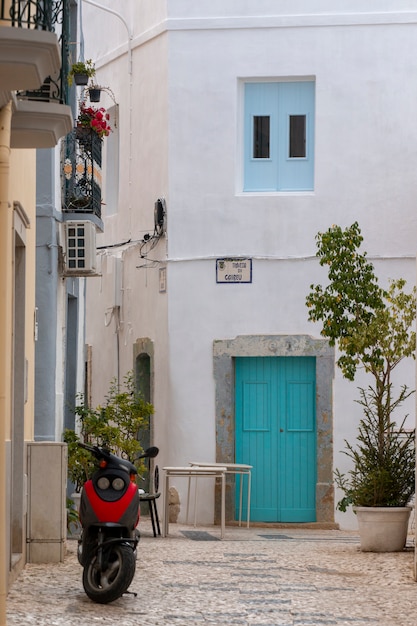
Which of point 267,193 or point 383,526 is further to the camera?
point 267,193

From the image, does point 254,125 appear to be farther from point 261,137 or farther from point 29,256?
point 29,256

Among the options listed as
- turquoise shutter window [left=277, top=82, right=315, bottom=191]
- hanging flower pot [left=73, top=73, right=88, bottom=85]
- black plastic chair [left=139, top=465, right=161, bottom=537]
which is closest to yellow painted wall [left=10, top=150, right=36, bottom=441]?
black plastic chair [left=139, top=465, right=161, bottom=537]

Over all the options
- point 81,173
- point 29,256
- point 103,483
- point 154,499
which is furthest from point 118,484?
point 81,173

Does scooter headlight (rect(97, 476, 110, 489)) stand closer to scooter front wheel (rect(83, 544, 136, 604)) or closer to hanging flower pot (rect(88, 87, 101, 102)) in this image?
scooter front wheel (rect(83, 544, 136, 604))

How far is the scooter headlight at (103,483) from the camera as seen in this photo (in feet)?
32.3

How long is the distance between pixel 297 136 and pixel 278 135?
26 cm

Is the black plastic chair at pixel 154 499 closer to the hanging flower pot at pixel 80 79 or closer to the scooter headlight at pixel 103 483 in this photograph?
the scooter headlight at pixel 103 483

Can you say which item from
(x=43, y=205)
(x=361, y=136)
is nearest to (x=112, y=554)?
(x=43, y=205)

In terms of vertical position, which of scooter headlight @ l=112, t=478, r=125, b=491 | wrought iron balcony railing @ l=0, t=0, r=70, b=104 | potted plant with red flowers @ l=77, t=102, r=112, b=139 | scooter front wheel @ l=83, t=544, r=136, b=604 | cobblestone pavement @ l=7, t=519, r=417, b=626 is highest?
potted plant with red flowers @ l=77, t=102, r=112, b=139

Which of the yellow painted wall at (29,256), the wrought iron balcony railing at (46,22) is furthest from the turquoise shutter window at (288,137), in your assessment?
the wrought iron balcony railing at (46,22)

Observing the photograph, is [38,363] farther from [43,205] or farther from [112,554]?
[112,554]

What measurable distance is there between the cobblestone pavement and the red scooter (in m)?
0.15

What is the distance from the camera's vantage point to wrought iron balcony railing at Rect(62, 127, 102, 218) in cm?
1526

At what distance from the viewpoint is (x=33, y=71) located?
310 inches
